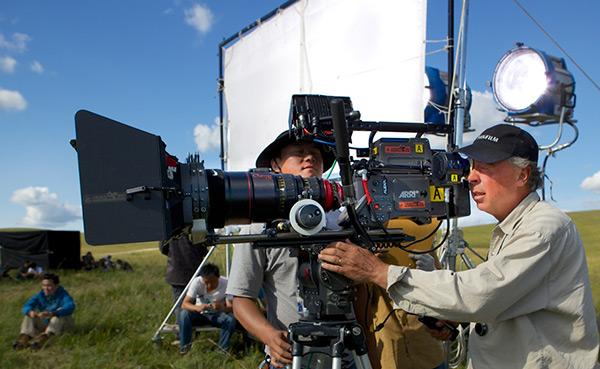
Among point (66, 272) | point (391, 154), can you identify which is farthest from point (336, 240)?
point (66, 272)

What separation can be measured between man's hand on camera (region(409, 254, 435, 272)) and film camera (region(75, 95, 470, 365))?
1.38 feet

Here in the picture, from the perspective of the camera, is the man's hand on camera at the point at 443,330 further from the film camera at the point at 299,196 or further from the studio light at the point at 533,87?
the studio light at the point at 533,87

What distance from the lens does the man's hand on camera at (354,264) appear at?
156 centimetres

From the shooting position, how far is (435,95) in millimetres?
3447

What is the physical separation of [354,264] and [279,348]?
487 millimetres

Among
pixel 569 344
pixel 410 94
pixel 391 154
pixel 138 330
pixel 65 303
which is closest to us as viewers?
pixel 569 344

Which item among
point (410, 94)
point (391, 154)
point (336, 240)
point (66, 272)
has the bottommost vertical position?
point (66, 272)

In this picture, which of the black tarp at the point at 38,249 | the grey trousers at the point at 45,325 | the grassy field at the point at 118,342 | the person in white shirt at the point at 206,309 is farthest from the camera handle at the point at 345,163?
the black tarp at the point at 38,249

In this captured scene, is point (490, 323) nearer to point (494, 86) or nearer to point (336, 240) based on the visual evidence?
point (336, 240)

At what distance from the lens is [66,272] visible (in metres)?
15.8

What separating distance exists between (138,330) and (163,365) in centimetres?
171

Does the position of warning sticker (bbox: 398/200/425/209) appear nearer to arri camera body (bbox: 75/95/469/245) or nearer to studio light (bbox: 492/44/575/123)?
arri camera body (bbox: 75/95/469/245)

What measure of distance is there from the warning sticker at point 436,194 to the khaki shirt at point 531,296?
0.31 m

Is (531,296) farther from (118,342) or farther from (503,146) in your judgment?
(118,342)
